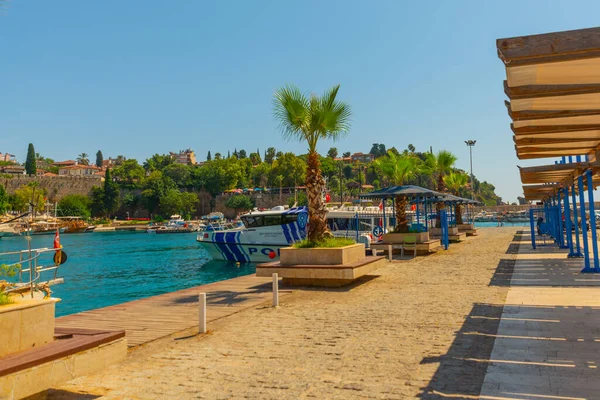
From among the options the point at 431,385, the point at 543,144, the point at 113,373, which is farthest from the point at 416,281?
the point at 113,373

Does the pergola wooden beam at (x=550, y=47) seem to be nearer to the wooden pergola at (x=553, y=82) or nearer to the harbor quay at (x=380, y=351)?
the wooden pergola at (x=553, y=82)

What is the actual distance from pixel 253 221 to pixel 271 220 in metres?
1.36

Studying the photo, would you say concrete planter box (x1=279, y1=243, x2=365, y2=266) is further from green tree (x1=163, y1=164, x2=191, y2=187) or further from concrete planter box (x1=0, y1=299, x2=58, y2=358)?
green tree (x1=163, y1=164, x2=191, y2=187)

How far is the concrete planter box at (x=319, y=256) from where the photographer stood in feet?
38.2

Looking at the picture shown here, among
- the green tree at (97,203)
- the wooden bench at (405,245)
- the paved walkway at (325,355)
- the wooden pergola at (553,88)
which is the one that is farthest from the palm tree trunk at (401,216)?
the green tree at (97,203)

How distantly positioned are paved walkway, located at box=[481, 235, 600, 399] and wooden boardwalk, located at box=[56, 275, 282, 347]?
4.92m

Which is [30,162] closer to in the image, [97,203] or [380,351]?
[97,203]

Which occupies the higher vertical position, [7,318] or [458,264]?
[7,318]

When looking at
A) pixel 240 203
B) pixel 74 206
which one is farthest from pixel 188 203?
pixel 74 206

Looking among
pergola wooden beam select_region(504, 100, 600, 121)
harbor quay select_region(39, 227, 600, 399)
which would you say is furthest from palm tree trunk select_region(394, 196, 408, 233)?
pergola wooden beam select_region(504, 100, 600, 121)

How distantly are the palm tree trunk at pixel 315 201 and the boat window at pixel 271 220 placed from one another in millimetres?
14989

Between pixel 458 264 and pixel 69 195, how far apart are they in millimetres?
135471

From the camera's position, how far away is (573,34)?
4.96 meters

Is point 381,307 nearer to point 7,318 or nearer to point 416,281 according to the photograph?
point 416,281
